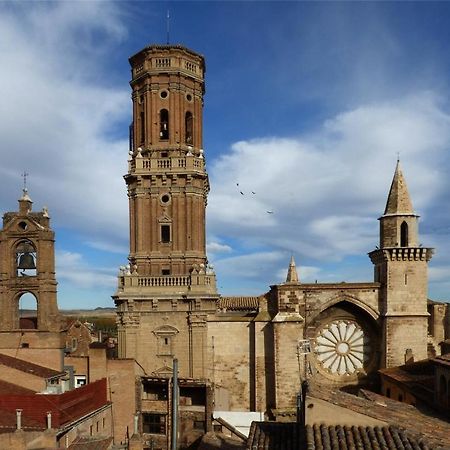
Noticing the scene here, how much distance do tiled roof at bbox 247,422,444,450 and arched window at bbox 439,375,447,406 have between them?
9402mm

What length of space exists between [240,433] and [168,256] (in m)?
11.5

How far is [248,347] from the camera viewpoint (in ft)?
101

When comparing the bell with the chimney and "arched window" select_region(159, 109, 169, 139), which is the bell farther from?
"arched window" select_region(159, 109, 169, 139)

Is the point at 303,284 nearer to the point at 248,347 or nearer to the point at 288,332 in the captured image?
the point at 288,332

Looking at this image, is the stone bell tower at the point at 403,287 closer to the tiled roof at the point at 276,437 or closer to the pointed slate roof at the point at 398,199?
the pointed slate roof at the point at 398,199

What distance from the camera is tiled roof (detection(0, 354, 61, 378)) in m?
25.2

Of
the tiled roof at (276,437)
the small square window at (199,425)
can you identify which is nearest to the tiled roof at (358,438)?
the tiled roof at (276,437)

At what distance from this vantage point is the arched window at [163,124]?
32.6 meters

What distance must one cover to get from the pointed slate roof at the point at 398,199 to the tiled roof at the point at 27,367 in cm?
2275

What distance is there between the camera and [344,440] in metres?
12.7

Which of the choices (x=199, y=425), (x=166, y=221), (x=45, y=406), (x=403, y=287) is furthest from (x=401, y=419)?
(x=166, y=221)

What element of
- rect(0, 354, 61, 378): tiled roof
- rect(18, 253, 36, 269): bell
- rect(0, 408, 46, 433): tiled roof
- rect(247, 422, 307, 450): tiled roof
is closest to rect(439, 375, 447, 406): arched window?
rect(247, 422, 307, 450): tiled roof

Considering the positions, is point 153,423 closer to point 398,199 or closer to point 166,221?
point 166,221

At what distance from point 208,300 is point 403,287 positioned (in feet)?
40.6
